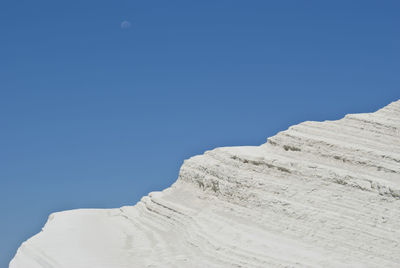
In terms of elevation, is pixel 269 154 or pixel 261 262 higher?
pixel 269 154

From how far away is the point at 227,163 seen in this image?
79.9ft

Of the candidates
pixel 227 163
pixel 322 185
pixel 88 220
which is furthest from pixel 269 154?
pixel 88 220

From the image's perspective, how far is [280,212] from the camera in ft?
67.9

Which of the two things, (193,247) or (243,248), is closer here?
(243,248)

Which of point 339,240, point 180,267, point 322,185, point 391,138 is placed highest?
point 391,138

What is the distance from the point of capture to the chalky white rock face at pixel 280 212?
19.3 m

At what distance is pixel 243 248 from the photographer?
20.0 meters

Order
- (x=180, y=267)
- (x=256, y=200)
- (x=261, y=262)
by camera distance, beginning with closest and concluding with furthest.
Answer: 1. (x=261, y=262)
2. (x=180, y=267)
3. (x=256, y=200)

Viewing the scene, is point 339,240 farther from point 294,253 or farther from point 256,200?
point 256,200

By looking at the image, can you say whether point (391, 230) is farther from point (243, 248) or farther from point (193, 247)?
point (193, 247)

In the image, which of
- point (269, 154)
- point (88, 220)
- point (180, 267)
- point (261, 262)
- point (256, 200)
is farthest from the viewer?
point (88, 220)

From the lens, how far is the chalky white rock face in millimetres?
19344

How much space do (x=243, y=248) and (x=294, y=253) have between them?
1836 millimetres

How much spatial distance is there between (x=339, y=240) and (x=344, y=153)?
12.8 ft
